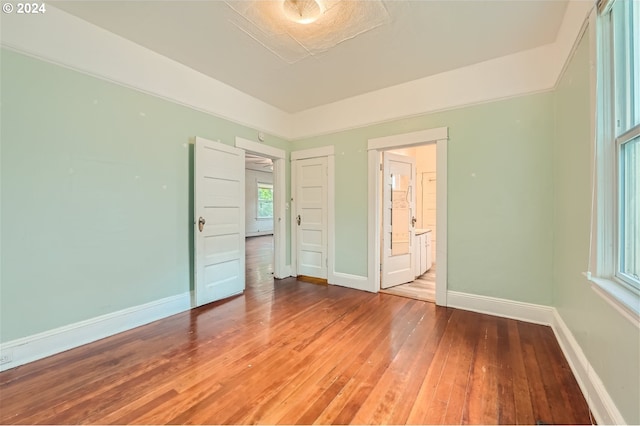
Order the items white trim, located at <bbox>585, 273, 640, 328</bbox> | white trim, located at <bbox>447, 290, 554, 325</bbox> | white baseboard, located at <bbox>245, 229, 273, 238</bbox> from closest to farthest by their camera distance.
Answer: white trim, located at <bbox>585, 273, 640, 328</bbox> → white trim, located at <bbox>447, 290, 554, 325</bbox> → white baseboard, located at <bbox>245, 229, 273, 238</bbox>

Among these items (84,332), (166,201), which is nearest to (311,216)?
(166,201)

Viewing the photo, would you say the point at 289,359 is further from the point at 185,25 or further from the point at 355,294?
the point at 185,25

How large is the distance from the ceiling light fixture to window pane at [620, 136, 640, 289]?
7.46 feet

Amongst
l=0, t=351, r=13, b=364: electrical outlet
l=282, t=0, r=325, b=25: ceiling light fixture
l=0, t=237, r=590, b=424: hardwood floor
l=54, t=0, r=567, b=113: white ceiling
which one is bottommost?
l=0, t=237, r=590, b=424: hardwood floor

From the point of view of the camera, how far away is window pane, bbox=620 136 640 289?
1.32 metres

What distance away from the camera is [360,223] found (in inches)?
151

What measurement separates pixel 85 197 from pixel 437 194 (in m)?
3.77

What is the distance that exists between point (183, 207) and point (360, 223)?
2425 millimetres

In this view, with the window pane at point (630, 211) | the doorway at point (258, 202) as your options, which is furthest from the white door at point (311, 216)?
the doorway at point (258, 202)

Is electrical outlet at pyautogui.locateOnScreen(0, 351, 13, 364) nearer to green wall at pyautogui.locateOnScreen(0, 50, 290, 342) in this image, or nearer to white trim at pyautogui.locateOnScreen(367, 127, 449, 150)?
green wall at pyautogui.locateOnScreen(0, 50, 290, 342)

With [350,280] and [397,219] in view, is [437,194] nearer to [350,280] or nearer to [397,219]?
[397,219]

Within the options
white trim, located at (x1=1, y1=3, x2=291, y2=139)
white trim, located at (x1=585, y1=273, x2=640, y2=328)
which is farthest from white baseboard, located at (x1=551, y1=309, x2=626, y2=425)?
white trim, located at (x1=1, y1=3, x2=291, y2=139)

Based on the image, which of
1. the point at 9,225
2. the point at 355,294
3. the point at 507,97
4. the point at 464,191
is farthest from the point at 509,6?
the point at 9,225

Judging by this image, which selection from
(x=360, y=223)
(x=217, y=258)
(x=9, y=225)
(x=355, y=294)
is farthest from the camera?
(x=360, y=223)
